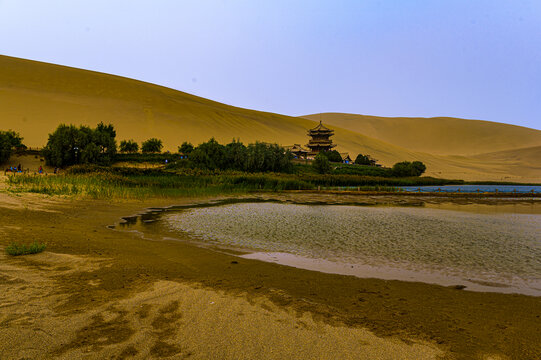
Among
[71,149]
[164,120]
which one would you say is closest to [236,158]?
[71,149]

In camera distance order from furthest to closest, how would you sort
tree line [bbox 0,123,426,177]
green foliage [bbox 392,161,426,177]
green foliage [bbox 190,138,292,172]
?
green foliage [bbox 392,161,426,177] < tree line [bbox 0,123,426,177] < green foliage [bbox 190,138,292,172]

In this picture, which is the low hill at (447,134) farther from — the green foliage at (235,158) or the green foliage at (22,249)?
the green foliage at (22,249)

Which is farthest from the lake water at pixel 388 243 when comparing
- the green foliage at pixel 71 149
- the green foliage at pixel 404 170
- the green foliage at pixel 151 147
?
the green foliage at pixel 404 170

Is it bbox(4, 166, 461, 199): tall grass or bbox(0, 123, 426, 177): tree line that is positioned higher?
bbox(0, 123, 426, 177): tree line

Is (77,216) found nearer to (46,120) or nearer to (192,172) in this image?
(192,172)

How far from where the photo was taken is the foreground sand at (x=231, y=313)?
3574 mm

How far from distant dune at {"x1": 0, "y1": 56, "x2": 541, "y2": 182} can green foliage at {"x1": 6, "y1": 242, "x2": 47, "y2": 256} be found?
68.4 meters

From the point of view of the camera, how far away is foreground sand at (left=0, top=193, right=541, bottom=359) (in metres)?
3.57

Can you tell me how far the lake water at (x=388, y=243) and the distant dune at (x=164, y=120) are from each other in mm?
66271

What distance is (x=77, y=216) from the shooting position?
12.7 meters

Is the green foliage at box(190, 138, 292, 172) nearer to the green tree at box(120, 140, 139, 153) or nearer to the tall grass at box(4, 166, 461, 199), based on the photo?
the tall grass at box(4, 166, 461, 199)

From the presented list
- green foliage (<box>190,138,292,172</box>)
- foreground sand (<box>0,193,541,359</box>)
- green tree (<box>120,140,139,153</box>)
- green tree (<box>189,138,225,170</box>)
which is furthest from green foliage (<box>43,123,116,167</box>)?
foreground sand (<box>0,193,541,359</box>)

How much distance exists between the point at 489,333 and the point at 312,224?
373 inches

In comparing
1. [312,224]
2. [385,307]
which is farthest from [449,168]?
[385,307]
